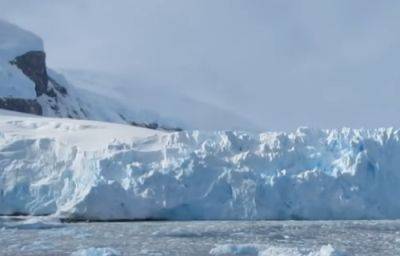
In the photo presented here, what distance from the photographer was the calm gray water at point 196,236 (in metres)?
16.0

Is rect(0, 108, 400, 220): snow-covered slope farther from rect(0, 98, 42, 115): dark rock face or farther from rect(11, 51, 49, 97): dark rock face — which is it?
rect(11, 51, 49, 97): dark rock face

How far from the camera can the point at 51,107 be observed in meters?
46.1

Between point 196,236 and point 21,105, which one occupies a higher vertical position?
point 21,105

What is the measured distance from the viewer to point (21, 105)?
4041cm

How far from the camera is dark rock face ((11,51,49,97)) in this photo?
148 ft

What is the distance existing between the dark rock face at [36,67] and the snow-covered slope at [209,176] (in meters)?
19.9

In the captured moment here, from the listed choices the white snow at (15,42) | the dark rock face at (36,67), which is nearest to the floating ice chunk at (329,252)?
the white snow at (15,42)

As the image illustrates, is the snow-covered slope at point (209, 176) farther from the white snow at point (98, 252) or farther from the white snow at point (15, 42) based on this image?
the white snow at point (15, 42)

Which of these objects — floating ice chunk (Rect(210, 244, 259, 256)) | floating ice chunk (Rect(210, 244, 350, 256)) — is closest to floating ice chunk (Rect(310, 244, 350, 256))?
floating ice chunk (Rect(210, 244, 350, 256))

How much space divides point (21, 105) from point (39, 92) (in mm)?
5543

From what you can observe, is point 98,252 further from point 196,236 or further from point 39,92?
point 39,92

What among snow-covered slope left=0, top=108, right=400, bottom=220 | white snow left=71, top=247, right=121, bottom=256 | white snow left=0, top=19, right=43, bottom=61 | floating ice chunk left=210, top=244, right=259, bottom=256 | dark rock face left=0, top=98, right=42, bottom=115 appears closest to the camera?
white snow left=71, top=247, right=121, bottom=256

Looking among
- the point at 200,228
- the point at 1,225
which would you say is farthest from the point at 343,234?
the point at 1,225

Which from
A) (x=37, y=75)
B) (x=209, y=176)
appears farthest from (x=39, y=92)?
(x=209, y=176)
